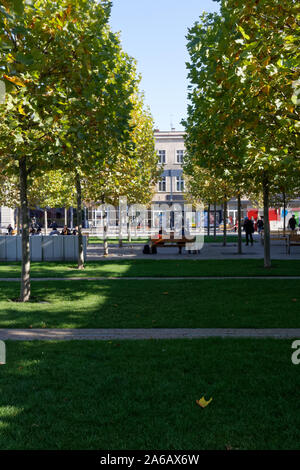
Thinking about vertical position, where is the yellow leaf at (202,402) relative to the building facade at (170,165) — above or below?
below

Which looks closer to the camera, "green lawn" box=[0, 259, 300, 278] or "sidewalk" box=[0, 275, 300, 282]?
"sidewalk" box=[0, 275, 300, 282]

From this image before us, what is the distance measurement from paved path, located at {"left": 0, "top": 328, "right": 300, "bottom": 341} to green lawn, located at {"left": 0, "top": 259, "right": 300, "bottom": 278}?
7292 millimetres

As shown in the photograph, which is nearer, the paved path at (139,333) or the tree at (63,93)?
the paved path at (139,333)

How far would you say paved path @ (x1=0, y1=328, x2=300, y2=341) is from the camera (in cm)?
712

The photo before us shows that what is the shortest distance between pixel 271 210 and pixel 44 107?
5095 centimetres

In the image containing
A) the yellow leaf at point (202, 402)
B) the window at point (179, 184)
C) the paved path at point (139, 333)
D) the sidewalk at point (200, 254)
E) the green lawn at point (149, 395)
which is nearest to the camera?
the green lawn at point (149, 395)

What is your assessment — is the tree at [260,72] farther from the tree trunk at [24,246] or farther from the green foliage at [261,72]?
the tree trunk at [24,246]

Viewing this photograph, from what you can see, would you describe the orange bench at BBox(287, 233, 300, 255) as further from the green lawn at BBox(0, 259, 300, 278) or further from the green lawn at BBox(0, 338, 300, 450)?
the green lawn at BBox(0, 338, 300, 450)

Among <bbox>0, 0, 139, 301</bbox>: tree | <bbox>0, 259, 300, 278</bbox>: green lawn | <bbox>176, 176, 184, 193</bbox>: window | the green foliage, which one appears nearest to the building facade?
<bbox>176, 176, 184, 193</bbox>: window

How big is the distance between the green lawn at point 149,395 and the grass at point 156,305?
1.43m

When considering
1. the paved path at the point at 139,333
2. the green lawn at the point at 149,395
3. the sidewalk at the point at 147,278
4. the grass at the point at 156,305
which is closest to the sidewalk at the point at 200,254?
the sidewalk at the point at 147,278

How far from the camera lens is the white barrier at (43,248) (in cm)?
2111

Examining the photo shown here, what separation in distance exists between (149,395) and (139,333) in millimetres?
2720
